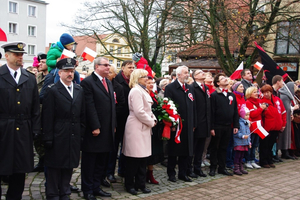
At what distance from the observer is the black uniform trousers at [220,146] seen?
7136 mm

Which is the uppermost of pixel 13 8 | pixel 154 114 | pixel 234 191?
pixel 13 8

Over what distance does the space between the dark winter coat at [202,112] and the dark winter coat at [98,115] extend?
7.03ft

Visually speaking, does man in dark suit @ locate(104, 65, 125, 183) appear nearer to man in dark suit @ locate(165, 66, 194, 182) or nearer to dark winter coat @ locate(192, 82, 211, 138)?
man in dark suit @ locate(165, 66, 194, 182)

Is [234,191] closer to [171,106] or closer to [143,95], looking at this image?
[171,106]

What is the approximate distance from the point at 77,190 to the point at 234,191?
2815 millimetres

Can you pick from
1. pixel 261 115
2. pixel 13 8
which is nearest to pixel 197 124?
pixel 261 115

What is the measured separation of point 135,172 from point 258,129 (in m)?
3.56

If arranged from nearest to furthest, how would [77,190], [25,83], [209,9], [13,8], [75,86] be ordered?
[25,83] < [75,86] < [77,190] < [209,9] < [13,8]

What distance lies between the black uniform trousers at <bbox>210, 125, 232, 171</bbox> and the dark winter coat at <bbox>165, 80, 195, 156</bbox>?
93 cm

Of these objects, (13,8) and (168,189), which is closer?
(168,189)

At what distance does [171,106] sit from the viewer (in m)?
5.98

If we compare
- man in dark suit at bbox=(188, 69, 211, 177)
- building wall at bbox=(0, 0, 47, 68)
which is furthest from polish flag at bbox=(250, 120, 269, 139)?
building wall at bbox=(0, 0, 47, 68)

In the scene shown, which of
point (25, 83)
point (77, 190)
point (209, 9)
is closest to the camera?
point (25, 83)

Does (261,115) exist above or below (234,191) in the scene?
above
